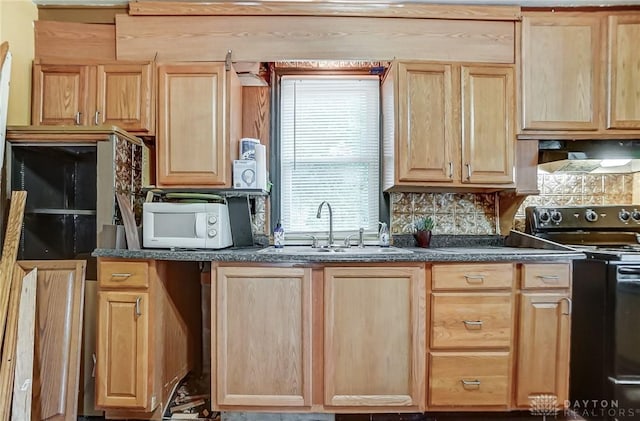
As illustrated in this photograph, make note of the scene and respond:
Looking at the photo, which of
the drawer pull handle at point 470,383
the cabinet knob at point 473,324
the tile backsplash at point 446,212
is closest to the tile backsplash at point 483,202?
the tile backsplash at point 446,212

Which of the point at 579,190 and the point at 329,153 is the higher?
the point at 329,153

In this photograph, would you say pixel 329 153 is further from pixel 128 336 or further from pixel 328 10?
pixel 128 336

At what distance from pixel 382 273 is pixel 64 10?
2.50 meters

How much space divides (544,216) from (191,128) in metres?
2.32

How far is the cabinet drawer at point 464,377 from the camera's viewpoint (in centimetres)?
194

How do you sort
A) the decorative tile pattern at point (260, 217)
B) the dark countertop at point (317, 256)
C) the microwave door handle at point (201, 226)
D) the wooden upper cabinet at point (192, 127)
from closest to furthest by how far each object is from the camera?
the dark countertop at point (317, 256) < the microwave door handle at point (201, 226) < the wooden upper cabinet at point (192, 127) < the decorative tile pattern at point (260, 217)

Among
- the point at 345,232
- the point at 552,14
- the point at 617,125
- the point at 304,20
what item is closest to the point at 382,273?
the point at 345,232

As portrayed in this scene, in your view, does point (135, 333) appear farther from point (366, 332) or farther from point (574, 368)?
point (574, 368)

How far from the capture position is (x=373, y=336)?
1.93m

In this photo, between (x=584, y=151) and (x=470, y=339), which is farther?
(x=584, y=151)

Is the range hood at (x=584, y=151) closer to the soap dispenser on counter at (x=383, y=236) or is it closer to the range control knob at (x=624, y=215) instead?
the range control knob at (x=624, y=215)

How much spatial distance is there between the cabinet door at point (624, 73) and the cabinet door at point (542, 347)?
47.3 inches

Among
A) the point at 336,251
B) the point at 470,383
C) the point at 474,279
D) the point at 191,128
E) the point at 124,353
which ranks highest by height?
the point at 191,128

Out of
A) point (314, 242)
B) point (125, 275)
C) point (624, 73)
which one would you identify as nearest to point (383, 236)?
point (314, 242)
